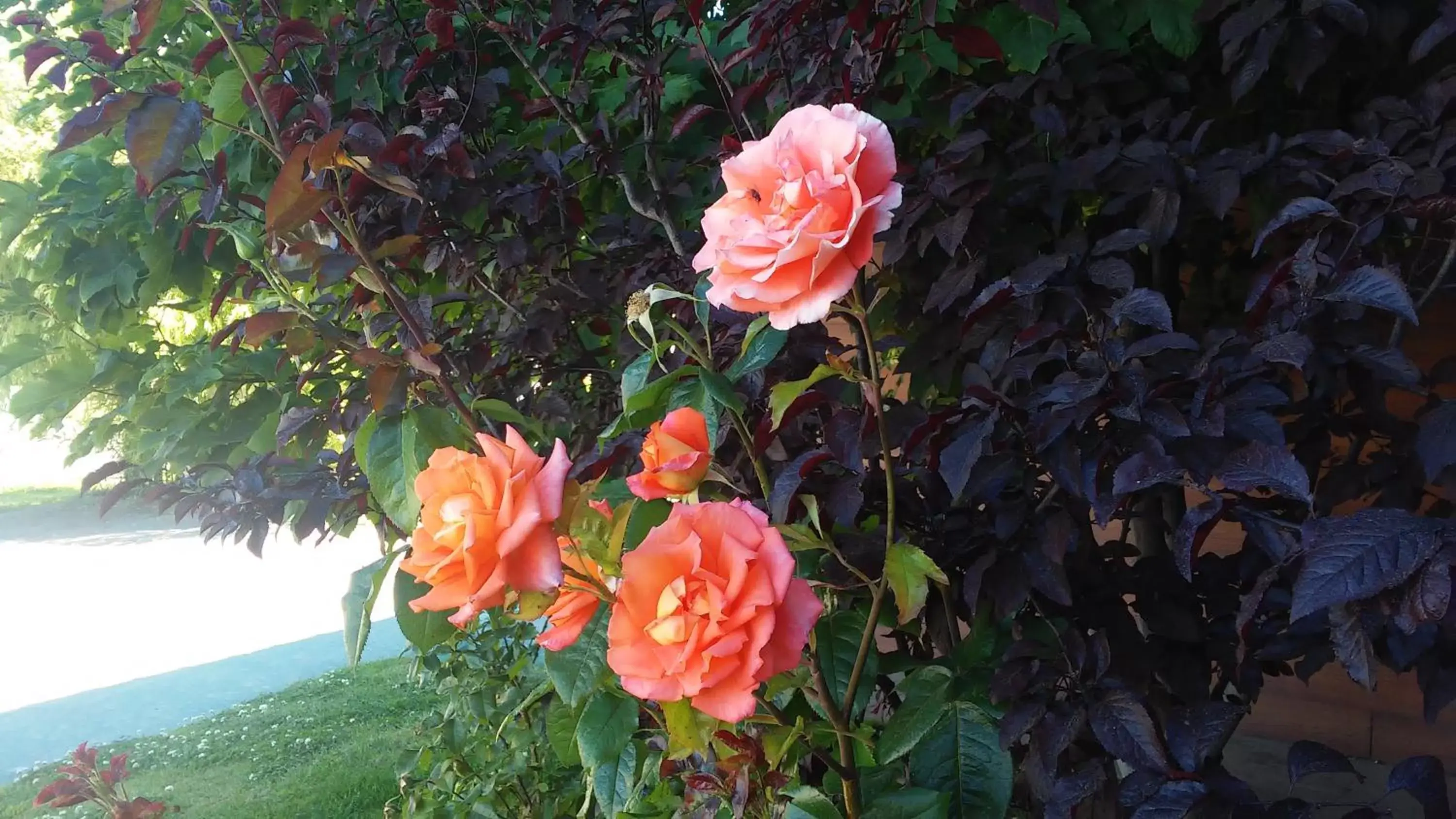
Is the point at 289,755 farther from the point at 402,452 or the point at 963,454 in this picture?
the point at 963,454

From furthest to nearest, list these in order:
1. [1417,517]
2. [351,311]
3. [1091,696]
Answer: [351,311]
[1091,696]
[1417,517]

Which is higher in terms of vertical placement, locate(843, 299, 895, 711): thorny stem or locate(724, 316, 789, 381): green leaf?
locate(724, 316, 789, 381): green leaf

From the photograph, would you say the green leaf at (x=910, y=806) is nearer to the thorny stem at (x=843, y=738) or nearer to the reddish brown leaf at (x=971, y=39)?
the thorny stem at (x=843, y=738)

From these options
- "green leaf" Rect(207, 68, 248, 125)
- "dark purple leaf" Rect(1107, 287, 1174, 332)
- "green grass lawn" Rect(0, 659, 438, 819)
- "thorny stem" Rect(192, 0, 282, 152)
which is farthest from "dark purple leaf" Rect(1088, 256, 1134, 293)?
"green grass lawn" Rect(0, 659, 438, 819)

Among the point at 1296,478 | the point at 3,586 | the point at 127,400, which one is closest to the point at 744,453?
the point at 1296,478

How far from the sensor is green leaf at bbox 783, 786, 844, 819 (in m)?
0.69

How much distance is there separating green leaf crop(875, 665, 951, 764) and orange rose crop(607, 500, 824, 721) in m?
0.33

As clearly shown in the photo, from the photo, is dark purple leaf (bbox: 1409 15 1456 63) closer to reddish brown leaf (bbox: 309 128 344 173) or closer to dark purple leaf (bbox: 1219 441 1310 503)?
dark purple leaf (bbox: 1219 441 1310 503)

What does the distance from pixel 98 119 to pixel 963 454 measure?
83 cm

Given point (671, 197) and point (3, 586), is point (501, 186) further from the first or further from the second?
point (3, 586)

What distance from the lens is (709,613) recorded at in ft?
1.72

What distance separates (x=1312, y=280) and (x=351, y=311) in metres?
1.20

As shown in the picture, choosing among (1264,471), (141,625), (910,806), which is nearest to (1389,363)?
(1264,471)

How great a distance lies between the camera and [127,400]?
174 cm
